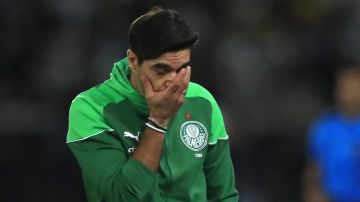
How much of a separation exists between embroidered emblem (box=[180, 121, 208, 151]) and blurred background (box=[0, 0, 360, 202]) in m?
4.49

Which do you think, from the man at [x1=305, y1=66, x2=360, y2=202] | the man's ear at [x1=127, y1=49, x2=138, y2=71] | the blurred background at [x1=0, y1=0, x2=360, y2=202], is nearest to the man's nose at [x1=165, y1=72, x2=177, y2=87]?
the man's ear at [x1=127, y1=49, x2=138, y2=71]

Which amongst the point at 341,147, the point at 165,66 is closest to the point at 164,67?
the point at 165,66

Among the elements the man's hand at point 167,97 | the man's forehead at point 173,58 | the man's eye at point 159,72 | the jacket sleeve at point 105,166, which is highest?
the man's forehead at point 173,58

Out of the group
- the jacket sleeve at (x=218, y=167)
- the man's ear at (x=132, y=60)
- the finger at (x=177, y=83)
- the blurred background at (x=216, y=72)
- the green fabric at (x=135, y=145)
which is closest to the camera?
the finger at (x=177, y=83)

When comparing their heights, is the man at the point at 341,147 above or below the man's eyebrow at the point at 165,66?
below

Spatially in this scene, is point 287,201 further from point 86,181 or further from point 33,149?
point 86,181

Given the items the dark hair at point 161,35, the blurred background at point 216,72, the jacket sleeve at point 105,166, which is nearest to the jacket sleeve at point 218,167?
the jacket sleeve at point 105,166

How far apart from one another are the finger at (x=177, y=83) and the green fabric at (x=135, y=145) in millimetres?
317

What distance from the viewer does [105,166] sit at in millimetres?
3801

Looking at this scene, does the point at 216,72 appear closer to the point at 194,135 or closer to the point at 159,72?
the point at 194,135

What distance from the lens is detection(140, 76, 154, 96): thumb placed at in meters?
3.73

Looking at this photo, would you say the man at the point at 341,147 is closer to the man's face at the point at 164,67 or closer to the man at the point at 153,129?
the man at the point at 153,129

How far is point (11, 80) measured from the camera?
9391 mm

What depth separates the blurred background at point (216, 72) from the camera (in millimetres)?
8766
